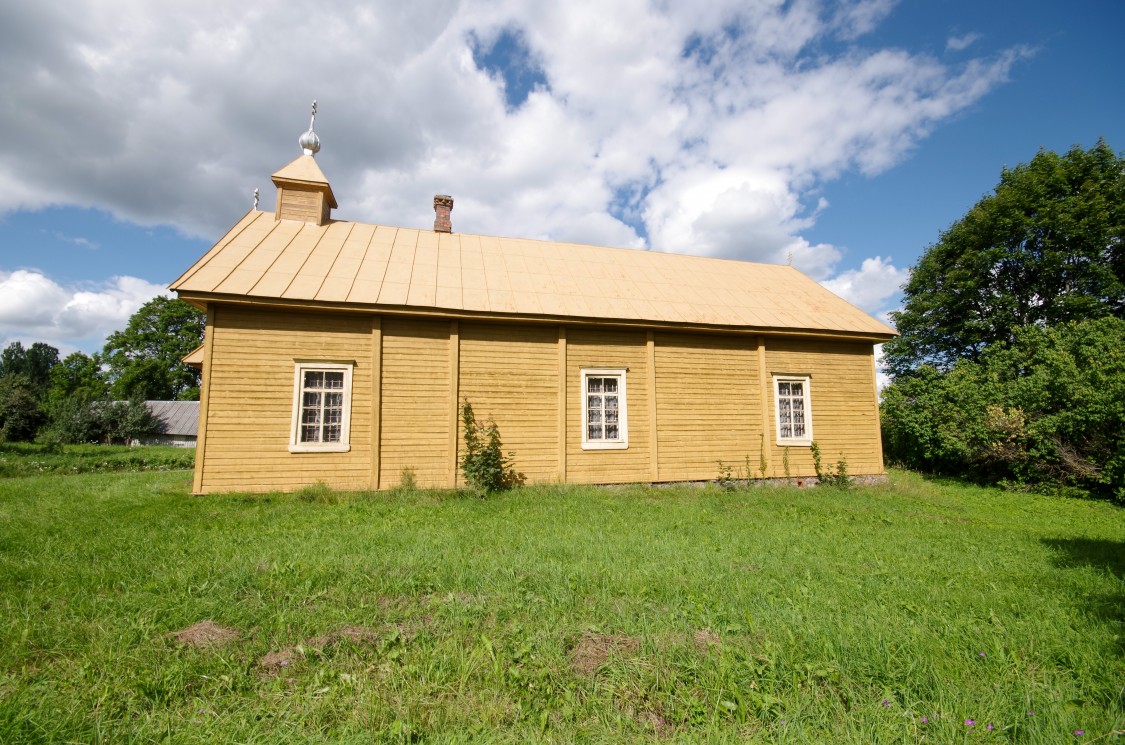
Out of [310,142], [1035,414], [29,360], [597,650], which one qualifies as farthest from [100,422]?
[29,360]

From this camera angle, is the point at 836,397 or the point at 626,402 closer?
the point at 626,402

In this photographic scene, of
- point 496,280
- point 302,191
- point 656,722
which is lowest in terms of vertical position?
point 656,722

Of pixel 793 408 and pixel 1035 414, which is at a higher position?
pixel 793 408

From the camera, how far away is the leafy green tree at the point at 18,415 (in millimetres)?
27250

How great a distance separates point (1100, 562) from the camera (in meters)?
6.32

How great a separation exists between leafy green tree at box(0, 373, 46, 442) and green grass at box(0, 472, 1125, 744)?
1145 inches

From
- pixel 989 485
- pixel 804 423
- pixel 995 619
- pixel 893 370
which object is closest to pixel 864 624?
pixel 995 619

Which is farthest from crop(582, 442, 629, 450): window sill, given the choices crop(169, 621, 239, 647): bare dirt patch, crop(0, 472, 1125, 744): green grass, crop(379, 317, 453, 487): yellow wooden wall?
crop(169, 621, 239, 647): bare dirt patch

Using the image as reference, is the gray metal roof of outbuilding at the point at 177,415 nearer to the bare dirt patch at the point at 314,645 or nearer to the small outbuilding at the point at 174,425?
the small outbuilding at the point at 174,425

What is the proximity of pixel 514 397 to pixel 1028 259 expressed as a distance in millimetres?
22731

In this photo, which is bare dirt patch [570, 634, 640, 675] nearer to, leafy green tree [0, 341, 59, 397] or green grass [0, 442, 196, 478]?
green grass [0, 442, 196, 478]

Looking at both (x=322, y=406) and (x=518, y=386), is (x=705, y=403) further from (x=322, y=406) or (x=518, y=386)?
(x=322, y=406)

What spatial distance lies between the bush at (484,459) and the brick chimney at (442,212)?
6297 millimetres

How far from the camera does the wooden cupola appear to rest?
13.3 m
